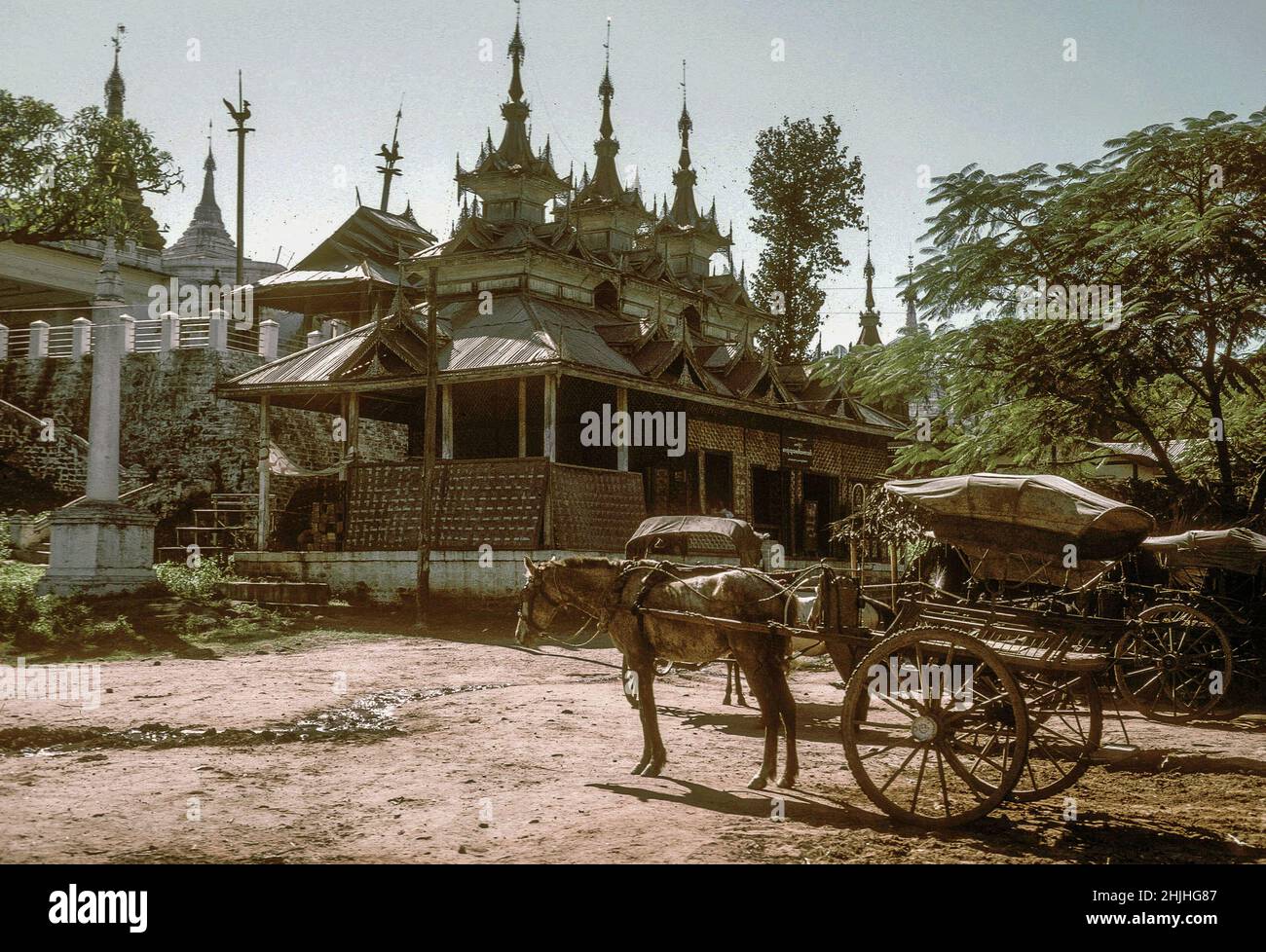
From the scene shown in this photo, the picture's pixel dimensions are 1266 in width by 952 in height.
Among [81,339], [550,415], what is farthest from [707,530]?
[81,339]

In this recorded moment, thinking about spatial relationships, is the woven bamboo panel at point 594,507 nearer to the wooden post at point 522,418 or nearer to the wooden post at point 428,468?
the wooden post at point 522,418

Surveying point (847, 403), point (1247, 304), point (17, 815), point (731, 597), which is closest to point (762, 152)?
point (847, 403)

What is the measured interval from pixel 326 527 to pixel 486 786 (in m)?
15.7

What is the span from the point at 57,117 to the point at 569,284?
12.2 meters

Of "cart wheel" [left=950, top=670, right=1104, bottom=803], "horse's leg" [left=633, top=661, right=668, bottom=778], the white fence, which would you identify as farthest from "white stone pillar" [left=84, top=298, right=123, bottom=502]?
"cart wheel" [left=950, top=670, right=1104, bottom=803]

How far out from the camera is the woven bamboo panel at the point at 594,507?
67.5ft

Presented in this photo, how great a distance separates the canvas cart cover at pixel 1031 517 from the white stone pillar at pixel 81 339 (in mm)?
30629

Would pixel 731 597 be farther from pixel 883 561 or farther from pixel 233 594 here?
pixel 883 561

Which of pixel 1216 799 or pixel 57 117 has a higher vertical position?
pixel 57 117

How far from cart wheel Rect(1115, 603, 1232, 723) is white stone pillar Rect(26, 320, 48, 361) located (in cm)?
3131

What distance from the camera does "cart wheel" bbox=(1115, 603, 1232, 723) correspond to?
39.4ft

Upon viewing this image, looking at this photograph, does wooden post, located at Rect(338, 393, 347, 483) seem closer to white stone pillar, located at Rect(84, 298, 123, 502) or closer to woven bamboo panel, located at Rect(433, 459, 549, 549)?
woven bamboo panel, located at Rect(433, 459, 549, 549)

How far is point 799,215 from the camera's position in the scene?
37.2 m

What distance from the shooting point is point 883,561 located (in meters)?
31.3
